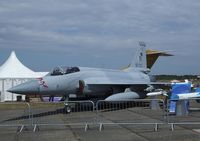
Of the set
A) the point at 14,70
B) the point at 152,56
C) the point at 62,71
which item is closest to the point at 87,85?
the point at 62,71

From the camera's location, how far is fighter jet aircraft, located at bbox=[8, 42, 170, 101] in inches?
692

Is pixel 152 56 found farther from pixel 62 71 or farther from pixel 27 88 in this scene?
pixel 27 88

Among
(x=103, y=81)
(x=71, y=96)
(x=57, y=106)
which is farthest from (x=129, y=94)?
(x=57, y=106)

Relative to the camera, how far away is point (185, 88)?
54.8 ft

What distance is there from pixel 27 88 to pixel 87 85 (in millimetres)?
4000

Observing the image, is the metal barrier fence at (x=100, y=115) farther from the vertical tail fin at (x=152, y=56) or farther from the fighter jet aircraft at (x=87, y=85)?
the vertical tail fin at (x=152, y=56)

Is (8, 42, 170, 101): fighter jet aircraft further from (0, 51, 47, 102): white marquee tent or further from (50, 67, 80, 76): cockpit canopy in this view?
(0, 51, 47, 102): white marquee tent

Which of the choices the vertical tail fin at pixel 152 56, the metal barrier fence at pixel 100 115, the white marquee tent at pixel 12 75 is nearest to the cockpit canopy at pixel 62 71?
the metal barrier fence at pixel 100 115

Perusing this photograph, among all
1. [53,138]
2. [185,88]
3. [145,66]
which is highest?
[145,66]

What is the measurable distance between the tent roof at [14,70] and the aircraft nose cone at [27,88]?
46.1 ft

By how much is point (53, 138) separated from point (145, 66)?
754 inches

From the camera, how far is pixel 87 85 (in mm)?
19828

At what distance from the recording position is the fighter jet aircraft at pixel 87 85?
1758cm

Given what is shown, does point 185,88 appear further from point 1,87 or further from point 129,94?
point 1,87
